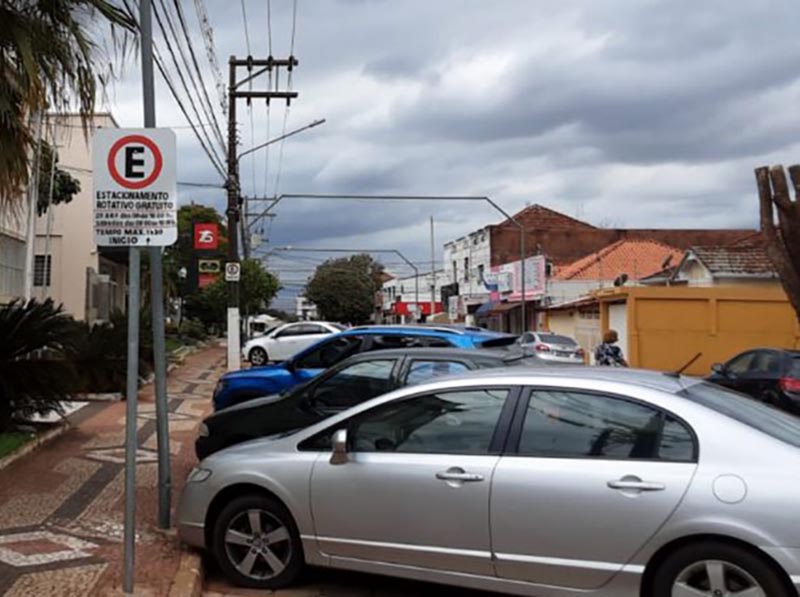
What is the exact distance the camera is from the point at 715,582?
4383 millimetres

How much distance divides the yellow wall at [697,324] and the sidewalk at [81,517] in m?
19.6

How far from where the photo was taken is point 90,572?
5.68 meters

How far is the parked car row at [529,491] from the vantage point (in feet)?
14.6

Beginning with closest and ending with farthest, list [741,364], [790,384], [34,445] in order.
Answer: [34,445] → [790,384] → [741,364]

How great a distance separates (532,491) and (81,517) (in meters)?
4.16

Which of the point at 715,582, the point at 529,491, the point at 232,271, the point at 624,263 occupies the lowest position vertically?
the point at 715,582

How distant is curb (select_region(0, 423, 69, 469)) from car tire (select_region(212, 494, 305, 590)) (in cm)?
411

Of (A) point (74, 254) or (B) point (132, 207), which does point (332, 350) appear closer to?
(B) point (132, 207)

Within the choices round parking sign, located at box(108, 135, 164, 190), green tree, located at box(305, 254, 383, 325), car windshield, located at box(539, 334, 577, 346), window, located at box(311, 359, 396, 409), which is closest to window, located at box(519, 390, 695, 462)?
round parking sign, located at box(108, 135, 164, 190)

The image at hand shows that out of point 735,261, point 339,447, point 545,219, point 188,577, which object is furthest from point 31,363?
point 545,219

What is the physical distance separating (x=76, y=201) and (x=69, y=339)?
23064 millimetres

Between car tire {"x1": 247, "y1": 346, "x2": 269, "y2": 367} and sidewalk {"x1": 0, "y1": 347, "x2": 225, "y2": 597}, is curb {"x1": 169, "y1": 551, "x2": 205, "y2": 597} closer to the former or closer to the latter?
sidewalk {"x1": 0, "y1": 347, "x2": 225, "y2": 597}

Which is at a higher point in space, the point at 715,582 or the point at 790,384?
the point at 790,384

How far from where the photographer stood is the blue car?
34.7 ft
